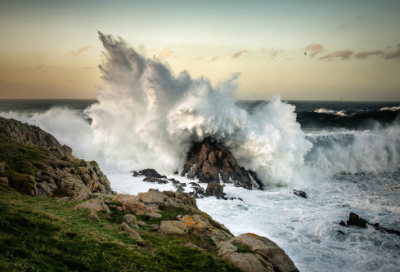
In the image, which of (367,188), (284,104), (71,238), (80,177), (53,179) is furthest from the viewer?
(284,104)

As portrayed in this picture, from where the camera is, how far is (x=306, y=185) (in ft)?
88.1

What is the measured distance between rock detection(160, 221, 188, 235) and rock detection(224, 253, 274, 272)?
262 cm

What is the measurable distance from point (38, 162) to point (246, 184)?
65.2 ft

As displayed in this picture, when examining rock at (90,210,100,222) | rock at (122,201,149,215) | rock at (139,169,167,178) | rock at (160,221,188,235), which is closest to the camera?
rock at (90,210,100,222)

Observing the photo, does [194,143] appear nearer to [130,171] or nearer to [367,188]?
[130,171]

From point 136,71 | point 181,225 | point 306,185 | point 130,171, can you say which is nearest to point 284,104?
point 306,185

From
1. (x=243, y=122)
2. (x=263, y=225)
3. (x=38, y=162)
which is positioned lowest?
(x=263, y=225)

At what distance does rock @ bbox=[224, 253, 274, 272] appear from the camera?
726cm

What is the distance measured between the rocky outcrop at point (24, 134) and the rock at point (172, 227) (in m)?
14.3

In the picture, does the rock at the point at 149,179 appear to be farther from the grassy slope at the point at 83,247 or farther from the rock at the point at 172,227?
the grassy slope at the point at 83,247

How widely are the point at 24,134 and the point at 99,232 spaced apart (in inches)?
745

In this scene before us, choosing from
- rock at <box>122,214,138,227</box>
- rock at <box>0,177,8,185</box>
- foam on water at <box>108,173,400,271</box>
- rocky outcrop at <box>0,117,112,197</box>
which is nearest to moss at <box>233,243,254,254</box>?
rock at <box>122,214,138,227</box>

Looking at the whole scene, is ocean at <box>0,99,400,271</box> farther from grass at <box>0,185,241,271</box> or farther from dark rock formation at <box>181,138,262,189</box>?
grass at <box>0,185,241,271</box>

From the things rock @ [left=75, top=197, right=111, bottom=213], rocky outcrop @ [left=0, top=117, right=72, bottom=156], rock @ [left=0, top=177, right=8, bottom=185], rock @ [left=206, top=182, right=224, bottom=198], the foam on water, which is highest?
rocky outcrop @ [left=0, top=117, right=72, bottom=156]
